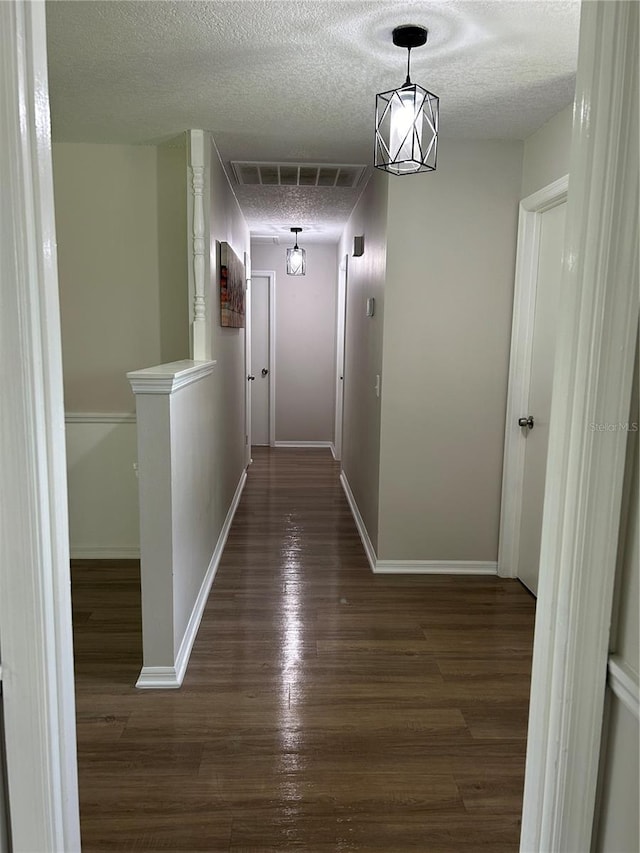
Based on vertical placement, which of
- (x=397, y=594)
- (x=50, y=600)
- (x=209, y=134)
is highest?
(x=209, y=134)

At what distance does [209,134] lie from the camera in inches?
133

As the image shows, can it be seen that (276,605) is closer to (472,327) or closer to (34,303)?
(472,327)

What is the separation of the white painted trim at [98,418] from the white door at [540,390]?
2.27m

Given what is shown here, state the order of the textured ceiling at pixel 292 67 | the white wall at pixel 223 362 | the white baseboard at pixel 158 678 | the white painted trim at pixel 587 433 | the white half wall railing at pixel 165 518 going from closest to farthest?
the white painted trim at pixel 587 433
the textured ceiling at pixel 292 67
the white half wall railing at pixel 165 518
the white baseboard at pixel 158 678
the white wall at pixel 223 362

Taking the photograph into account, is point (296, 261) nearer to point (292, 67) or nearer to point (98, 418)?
point (98, 418)

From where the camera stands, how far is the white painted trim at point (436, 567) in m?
3.79

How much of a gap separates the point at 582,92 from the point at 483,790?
191 cm

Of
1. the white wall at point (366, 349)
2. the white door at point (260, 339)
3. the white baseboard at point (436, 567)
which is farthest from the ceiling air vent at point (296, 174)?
the white door at point (260, 339)

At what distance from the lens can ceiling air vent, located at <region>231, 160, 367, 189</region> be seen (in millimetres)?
4059

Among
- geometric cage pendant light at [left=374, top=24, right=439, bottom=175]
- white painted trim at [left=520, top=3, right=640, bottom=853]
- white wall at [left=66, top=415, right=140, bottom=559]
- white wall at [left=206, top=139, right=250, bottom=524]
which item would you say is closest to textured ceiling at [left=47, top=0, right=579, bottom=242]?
geometric cage pendant light at [left=374, top=24, right=439, bottom=175]

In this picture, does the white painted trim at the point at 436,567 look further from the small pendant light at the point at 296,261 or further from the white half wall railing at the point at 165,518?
the small pendant light at the point at 296,261

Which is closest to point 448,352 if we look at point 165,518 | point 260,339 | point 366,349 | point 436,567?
point 366,349

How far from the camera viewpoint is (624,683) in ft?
3.30

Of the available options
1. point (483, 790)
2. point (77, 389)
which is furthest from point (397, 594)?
point (77, 389)
